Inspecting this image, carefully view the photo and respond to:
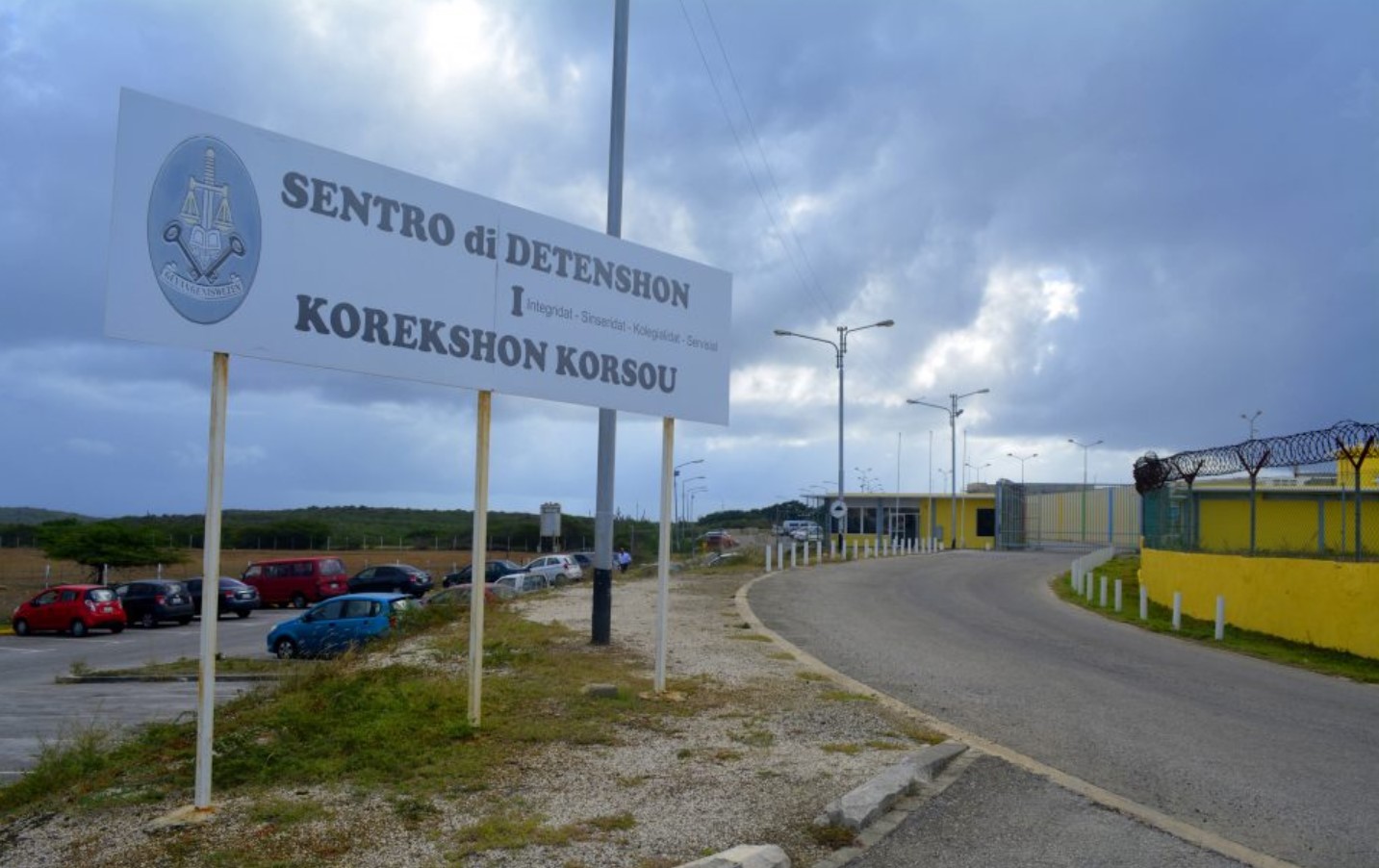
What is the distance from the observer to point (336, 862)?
215 inches

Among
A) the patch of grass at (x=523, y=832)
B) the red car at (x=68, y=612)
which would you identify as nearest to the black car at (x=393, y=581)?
the red car at (x=68, y=612)

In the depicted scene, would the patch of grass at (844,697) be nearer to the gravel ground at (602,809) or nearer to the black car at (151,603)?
the gravel ground at (602,809)

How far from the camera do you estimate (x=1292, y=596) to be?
17.7 metres

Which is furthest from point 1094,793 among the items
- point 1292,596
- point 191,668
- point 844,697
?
point 191,668

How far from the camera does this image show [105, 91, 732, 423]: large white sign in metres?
7.06

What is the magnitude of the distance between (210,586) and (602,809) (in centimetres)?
271

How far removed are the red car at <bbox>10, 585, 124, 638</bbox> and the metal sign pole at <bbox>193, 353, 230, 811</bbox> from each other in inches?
1151

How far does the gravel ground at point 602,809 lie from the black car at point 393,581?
104 feet

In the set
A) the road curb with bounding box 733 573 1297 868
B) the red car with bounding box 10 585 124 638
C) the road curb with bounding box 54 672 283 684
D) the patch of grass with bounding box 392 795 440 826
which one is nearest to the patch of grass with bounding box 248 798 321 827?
the patch of grass with bounding box 392 795 440 826

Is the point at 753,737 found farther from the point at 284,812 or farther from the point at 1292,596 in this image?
the point at 1292,596

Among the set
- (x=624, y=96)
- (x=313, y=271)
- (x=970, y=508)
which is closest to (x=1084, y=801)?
(x=313, y=271)

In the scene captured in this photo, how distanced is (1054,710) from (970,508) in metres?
62.1

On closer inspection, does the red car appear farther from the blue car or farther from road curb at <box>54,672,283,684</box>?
the blue car

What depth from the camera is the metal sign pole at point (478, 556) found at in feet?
28.2
